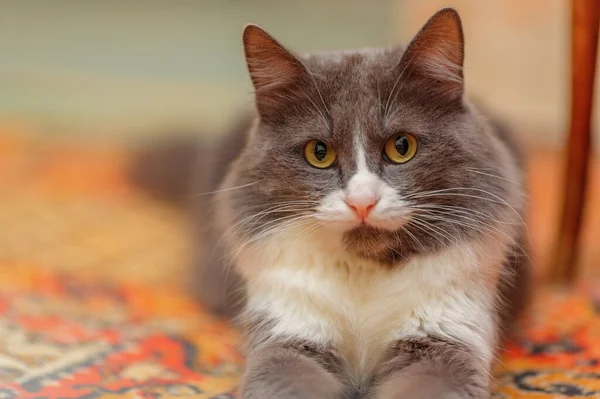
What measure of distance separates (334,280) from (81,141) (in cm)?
231

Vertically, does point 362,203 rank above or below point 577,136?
below

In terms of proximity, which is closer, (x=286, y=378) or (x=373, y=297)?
(x=286, y=378)

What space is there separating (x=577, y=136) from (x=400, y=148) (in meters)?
0.84

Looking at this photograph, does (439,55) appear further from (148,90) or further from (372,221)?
(148,90)

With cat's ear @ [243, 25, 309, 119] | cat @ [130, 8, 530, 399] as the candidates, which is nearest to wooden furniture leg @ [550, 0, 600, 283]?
cat @ [130, 8, 530, 399]

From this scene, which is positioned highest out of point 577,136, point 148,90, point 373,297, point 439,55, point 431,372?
point 148,90

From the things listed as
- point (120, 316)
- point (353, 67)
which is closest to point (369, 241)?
point (353, 67)

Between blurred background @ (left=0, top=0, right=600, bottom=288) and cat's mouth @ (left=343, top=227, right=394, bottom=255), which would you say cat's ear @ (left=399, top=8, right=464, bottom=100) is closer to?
cat's mouth @ (left=343, top=227, right=394, bottom=255)

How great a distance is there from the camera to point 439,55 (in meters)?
1.42

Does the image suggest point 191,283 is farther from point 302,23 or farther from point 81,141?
point 302,23

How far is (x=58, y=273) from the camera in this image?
216 centimetres

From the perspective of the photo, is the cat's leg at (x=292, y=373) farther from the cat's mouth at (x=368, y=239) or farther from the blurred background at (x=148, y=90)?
the blurred background at (x=148, y=90)

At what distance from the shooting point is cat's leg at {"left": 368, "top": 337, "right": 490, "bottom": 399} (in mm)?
1244

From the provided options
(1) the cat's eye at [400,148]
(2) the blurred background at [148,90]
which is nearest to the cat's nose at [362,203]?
(1) the cat's eye at [400,148]
